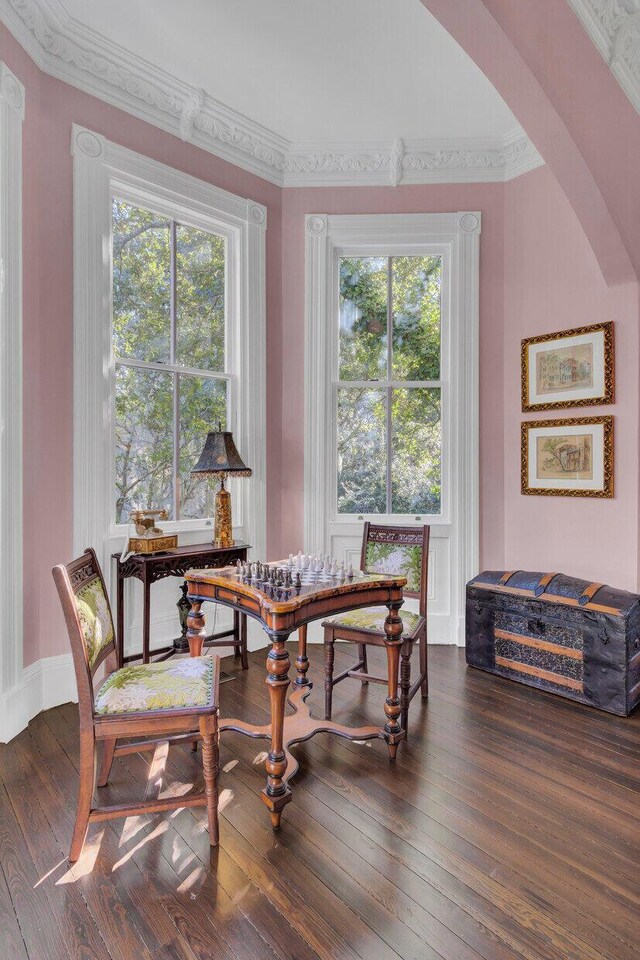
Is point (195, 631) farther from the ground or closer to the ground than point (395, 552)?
closer to the ground

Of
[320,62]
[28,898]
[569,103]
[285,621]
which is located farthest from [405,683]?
[320,62]

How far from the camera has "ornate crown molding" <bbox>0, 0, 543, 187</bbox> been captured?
3.02 meters

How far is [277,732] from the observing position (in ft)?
7.02

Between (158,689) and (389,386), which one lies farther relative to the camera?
(389,386)

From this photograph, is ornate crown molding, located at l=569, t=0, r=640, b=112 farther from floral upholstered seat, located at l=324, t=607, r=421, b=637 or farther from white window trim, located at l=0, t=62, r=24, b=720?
floral upholstered seat, located at l=324, t=607, r=421, b=637

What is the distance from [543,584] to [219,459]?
215 centimetres

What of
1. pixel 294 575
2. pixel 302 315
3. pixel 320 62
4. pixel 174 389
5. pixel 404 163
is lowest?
pixel 294 575

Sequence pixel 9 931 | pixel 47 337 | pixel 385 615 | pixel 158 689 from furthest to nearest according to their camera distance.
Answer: pixel 47 337, pixel 385 615, pixel 158 689, pixel 9 931

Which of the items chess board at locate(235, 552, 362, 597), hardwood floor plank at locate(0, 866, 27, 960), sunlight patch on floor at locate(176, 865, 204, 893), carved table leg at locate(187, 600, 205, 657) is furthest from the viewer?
carved table leg at locate(187, 600, 205, 657)

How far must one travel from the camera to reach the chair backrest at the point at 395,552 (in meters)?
3.27

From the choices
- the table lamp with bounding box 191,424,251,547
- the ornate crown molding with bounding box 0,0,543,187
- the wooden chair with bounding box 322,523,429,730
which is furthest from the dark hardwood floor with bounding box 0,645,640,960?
the ornate crown molding with bounding box 0,0,543,187

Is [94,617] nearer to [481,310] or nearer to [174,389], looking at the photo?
[174,389]

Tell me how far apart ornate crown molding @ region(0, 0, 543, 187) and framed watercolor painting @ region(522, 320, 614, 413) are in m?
1.33

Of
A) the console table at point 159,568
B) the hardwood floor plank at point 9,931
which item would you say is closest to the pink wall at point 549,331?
the console table at point 159,568
